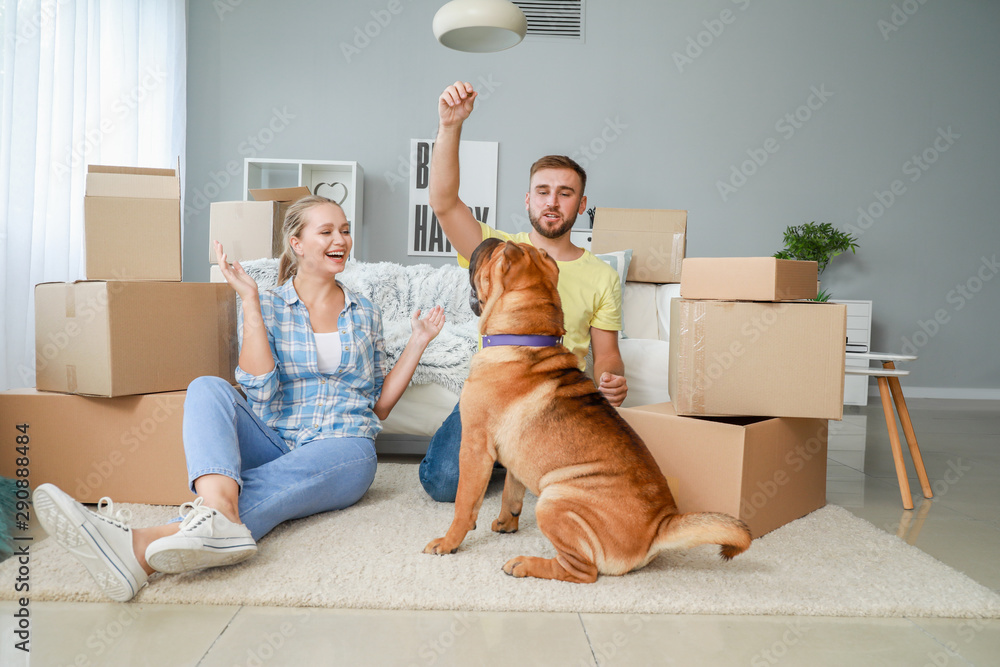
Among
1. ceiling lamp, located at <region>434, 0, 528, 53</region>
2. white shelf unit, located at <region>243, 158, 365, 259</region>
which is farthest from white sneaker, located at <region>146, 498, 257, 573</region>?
white shelf unit, located at <region>243, 158, 365, 259</region>

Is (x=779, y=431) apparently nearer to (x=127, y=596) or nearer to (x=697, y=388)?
(x=697, y=388)

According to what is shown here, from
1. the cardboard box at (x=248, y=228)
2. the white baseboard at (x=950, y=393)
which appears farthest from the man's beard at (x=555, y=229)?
the white baseboard at (x=950, y=393)

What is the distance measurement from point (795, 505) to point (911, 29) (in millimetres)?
4899

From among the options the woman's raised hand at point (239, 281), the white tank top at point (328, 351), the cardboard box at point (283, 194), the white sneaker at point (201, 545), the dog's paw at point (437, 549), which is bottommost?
the dog's paw at point (437, 549)

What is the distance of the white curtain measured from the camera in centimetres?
291

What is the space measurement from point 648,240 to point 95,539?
8.80 ft

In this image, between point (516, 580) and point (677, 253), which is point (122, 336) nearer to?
point (516, 580)

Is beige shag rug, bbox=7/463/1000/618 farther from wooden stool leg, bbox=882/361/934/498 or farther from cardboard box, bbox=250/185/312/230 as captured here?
cardboard box, bbox=250/185/312/230

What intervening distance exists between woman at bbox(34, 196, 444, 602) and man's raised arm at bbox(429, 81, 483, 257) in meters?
0.28

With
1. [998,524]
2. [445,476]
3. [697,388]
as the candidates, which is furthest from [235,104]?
[998,524]

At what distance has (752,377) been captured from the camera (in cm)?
180

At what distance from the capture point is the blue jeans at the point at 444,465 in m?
1.97

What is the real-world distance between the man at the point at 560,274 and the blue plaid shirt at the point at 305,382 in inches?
10.2

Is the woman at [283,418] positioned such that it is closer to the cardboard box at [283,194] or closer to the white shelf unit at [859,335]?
the cardboard box at [283,194]
